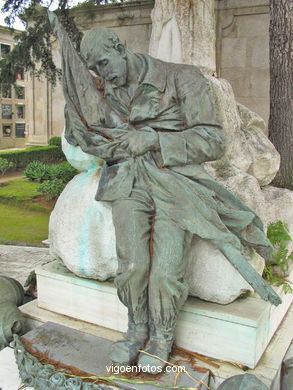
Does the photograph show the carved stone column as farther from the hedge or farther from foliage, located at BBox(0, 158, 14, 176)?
the hedge

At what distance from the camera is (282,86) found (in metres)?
5.48

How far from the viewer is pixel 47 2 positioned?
9359mm

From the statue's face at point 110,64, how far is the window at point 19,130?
2775cm

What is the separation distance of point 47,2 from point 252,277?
844cm

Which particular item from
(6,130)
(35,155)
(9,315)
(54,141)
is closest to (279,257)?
(9,315)

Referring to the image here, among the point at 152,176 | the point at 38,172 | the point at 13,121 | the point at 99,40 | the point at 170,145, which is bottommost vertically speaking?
the point at 38,172

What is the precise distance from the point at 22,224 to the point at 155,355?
617cm

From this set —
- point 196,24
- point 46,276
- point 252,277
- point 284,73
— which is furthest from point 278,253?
point 284,73

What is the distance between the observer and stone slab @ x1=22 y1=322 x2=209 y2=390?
254 cm

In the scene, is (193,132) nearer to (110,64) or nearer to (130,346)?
(110,64)

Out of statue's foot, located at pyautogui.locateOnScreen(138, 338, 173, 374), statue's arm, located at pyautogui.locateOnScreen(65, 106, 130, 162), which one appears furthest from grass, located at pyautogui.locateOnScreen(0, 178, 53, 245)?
statue's foot, located at pyautogui.locateOnScreen(138, 338, 173, 374)

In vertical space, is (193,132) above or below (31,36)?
below

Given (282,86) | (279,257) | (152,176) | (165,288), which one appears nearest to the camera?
(165,288)

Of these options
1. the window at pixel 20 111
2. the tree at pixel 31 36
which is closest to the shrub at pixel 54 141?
the tree at pixel 31 36
